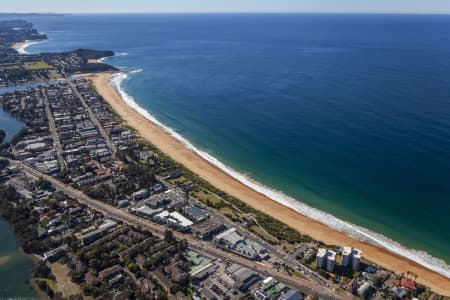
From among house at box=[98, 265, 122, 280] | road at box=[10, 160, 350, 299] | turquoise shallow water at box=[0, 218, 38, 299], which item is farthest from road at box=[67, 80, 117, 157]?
house at box=[98, 265, 122, 280]

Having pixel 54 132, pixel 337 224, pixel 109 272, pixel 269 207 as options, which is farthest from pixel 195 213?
pixel 54 132

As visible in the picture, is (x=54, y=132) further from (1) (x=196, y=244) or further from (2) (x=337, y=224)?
(2) (x=337, y=224)

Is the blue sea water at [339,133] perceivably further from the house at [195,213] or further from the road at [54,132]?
the road at [54,132]

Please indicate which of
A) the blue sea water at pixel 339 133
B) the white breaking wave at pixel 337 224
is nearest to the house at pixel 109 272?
the white breaking wave at pixel 337 224

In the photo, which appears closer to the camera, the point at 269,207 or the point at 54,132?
the point at 269,207

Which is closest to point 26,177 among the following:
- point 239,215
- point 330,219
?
point 239,215

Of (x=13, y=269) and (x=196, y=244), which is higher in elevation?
(x=196, y=244)

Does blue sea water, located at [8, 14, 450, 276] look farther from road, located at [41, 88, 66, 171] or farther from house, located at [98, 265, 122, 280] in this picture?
house, located at [98, 265, 122, 280]

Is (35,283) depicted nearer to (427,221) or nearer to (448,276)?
(448,276)
